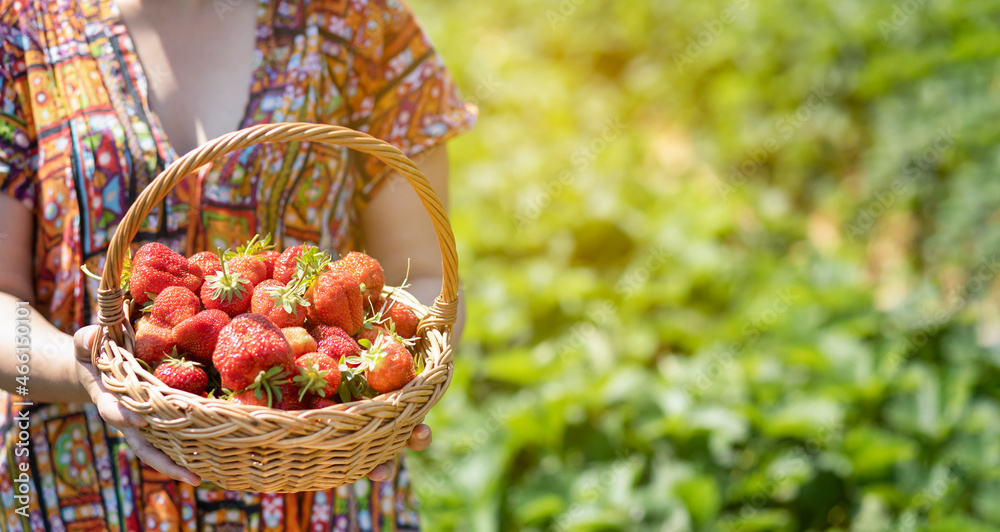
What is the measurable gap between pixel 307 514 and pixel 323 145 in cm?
81

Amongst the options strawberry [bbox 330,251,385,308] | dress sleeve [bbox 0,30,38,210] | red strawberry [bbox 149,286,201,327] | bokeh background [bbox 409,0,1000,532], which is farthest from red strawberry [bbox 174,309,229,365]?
bokeh background [bbox 409,0,1000,532]

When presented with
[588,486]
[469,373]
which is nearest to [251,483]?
[588,486]

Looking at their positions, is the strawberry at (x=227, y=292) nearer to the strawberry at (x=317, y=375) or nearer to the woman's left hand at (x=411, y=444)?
the strawberry at (x=317, y=375)

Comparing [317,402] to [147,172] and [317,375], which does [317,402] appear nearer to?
[317,375]

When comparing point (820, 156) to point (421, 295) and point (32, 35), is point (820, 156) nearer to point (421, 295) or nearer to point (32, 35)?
point (421, 295)

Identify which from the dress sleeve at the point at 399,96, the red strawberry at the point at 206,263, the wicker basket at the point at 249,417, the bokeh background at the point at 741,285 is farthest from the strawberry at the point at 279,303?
the bokeh background at the point at 741,285

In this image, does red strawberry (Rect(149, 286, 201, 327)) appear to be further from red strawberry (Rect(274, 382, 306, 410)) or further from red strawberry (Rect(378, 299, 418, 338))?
red strawberry (Rect(378, 299, 418, 338))

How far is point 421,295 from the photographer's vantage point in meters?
1.89

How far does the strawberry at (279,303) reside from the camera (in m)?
1.52

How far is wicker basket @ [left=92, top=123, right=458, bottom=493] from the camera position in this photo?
1.31m

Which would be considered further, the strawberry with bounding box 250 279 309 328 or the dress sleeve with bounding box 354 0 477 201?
the dress sleeve with bounding box 354 0 477 201

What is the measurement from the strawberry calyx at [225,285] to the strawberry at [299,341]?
12 cm

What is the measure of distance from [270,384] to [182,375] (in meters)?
0.15

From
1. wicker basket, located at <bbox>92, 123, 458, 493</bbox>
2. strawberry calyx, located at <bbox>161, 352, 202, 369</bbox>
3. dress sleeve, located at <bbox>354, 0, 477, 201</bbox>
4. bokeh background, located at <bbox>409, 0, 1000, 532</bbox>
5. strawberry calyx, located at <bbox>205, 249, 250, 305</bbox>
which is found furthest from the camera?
bokeh background, located at <bbox>409, 0, 1000, 532</bbox>
